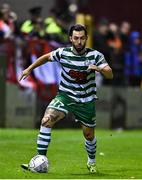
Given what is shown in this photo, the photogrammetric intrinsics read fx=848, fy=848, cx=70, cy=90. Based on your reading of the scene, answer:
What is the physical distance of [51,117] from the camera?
41.9 ft

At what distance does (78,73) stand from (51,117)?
0.81 meters

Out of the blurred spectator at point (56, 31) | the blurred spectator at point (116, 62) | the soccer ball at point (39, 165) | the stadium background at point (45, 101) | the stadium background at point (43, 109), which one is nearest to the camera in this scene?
the soccer ball at point (39, 165)

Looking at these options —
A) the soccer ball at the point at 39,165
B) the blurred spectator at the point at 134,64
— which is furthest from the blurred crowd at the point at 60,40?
the soccer ball at the point at 39,165

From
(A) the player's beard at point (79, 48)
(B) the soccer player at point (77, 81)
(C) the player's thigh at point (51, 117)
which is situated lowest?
(C) the player's thigh at point (51, 117)

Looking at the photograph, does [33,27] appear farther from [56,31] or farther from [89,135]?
[89,135]

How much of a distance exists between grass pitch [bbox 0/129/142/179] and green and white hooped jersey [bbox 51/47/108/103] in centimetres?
122

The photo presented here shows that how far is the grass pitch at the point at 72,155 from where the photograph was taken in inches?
502

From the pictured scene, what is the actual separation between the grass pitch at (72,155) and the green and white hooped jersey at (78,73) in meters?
1.22

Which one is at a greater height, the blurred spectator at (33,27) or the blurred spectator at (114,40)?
the blurred spectator at (33,27)

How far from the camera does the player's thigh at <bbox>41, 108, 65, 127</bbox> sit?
12.7m

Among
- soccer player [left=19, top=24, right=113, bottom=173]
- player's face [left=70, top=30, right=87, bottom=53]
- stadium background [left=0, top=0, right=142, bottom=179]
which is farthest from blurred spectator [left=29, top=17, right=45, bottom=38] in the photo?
player's face [left=70, top=30, right=87, bottom=53]

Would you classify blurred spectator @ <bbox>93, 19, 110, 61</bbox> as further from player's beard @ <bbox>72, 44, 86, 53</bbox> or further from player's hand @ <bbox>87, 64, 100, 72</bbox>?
player's hand @ <bbox>87, 64, 100, 72</bbox>

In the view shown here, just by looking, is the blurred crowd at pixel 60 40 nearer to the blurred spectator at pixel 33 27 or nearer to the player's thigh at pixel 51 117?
the blurred spectator at pixel 33 27

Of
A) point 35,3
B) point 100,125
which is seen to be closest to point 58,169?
point 100,125
